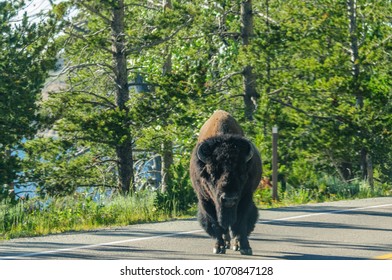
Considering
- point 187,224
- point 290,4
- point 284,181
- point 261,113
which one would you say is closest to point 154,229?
point 187,224

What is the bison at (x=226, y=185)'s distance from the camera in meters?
11.8

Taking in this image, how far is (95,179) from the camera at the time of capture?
31047 millimetres

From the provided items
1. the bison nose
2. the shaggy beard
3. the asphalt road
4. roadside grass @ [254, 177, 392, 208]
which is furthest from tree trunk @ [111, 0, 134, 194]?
the bison nose

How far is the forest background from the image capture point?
26.9 metres

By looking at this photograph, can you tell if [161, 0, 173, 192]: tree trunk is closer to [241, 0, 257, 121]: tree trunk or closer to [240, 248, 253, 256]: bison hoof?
[241, 0, 257, 121]: tree trunk

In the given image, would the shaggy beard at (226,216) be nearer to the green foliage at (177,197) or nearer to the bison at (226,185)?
the bison at (226,185)

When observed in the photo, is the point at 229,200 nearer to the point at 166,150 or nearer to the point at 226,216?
the point at 226,216

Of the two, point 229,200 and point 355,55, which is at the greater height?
point 355,55

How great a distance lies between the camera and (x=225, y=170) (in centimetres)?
1177

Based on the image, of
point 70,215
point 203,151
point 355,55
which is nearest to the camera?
point 203,151

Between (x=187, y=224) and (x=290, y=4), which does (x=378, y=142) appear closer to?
(x=290, y=4)

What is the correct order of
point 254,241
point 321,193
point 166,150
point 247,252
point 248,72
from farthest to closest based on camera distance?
point 248,72, point 166,150, point 321,193, point 254,241, point 247,252

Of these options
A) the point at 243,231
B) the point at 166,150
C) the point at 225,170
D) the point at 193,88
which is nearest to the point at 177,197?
the point at 243,231

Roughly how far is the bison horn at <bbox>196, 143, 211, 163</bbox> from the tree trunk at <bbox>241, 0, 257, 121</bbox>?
17822 millimetres
